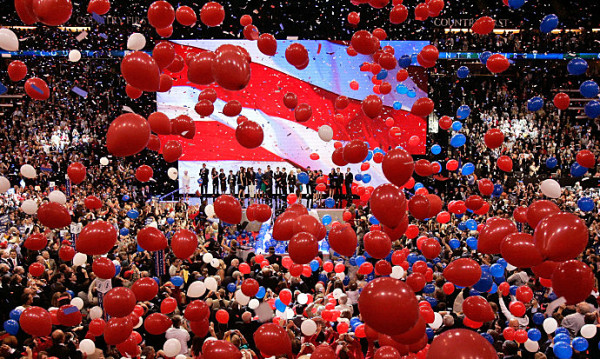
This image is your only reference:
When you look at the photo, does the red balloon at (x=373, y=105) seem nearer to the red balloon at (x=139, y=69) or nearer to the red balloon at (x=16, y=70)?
the red balloon at (x=139, y=69)

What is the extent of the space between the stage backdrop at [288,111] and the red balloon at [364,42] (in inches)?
297

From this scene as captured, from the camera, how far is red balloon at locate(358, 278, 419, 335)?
7.01ft

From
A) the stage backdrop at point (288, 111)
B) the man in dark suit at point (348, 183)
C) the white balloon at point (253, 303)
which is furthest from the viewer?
the stage backdrop at point (288, 111)

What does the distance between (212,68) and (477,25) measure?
2.43 meters

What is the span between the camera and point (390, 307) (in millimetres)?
2141

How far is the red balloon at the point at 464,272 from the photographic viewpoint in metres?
3.00

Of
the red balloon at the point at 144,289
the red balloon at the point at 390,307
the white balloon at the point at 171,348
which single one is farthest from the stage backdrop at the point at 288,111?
the red balloon at the point at 390,307

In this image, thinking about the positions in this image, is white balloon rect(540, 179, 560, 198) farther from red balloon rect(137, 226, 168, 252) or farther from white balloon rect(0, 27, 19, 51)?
white balloon rect(0, 27, 19, 51)

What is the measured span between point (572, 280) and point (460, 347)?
1026mm

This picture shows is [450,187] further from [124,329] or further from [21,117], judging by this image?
[21,117]

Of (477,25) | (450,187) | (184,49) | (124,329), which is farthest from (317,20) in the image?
(124,329)

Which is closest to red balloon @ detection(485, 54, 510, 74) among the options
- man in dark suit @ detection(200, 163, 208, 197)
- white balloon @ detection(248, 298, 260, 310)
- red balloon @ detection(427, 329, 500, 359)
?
red balloon @ detection(427, 329, 500, 359)

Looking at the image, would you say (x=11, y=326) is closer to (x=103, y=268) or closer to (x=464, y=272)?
(x=103, y=268)

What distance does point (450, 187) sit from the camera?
1119 cm
